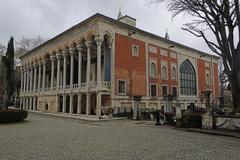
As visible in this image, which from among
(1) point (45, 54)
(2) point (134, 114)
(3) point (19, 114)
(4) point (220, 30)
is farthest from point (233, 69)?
(1) point (45, 54)

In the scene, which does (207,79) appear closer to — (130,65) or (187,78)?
(187,78)

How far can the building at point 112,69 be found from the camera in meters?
26.3

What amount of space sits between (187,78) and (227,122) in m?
24.6

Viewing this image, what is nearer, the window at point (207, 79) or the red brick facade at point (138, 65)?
the red brick facade at point (138, 65)

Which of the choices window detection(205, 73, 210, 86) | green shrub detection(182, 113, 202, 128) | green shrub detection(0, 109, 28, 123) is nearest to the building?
window detection(205, 73, 210, 86)

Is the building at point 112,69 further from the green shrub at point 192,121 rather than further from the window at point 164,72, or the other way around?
the green shrub at point 192,121

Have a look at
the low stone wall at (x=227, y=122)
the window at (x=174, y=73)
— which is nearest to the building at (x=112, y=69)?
the window at (x=174, y=73)

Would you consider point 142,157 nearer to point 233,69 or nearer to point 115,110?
point 233,69

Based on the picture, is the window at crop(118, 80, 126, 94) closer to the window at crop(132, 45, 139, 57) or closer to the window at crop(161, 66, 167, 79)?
the window at crop(132, 45, 139, 57)

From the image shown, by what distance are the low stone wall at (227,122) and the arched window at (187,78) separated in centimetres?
2178

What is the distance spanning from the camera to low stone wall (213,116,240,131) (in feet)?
48.6

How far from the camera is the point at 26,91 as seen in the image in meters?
42.1

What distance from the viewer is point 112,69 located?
Result: 26438mm

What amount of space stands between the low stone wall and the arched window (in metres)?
21.8
